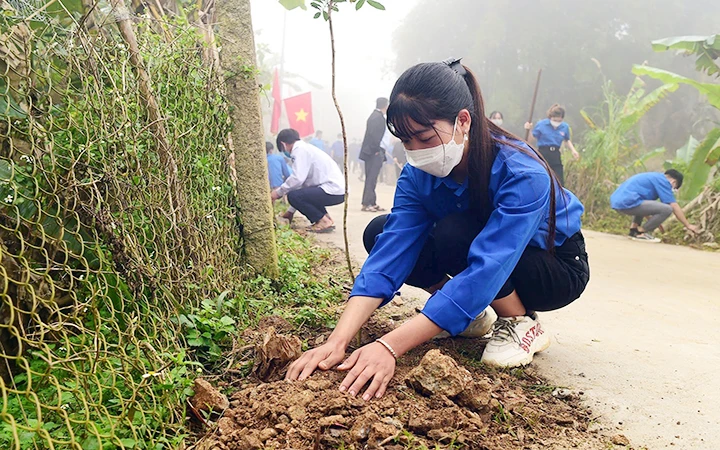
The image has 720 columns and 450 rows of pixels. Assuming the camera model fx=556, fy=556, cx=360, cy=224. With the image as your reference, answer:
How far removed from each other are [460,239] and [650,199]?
5.58 m

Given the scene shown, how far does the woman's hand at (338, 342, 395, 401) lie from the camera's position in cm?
161

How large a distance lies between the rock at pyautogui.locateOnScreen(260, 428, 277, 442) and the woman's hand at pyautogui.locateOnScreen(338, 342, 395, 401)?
236 millimetres

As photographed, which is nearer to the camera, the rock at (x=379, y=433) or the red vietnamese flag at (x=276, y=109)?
the rock at (x=379, y=433)

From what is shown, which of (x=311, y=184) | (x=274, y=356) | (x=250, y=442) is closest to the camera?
(x=250, y=442)

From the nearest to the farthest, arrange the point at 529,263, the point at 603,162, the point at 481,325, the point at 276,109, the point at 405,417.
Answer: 1. the point at 405,417
2. the point at 529,263
3. the point at 481,325
4. the point at 603,162
5. the point at 276,109

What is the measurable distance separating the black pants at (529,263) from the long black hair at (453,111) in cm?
13

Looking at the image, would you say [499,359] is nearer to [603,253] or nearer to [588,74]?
[603,253]

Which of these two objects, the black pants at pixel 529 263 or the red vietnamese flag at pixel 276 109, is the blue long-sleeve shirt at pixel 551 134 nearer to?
the red vietnamese flag at pixel 276 109

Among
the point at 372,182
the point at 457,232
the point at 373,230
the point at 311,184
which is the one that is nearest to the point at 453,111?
the point at 457,232

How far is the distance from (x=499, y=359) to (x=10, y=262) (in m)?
1.63

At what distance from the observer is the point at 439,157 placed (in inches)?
75.7

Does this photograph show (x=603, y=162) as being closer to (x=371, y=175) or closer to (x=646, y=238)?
(x=646, y=238)

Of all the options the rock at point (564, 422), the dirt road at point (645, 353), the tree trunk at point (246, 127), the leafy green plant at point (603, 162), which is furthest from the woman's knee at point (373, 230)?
the leafy green plant at point (603, 162)

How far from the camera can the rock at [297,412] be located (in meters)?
1.49
